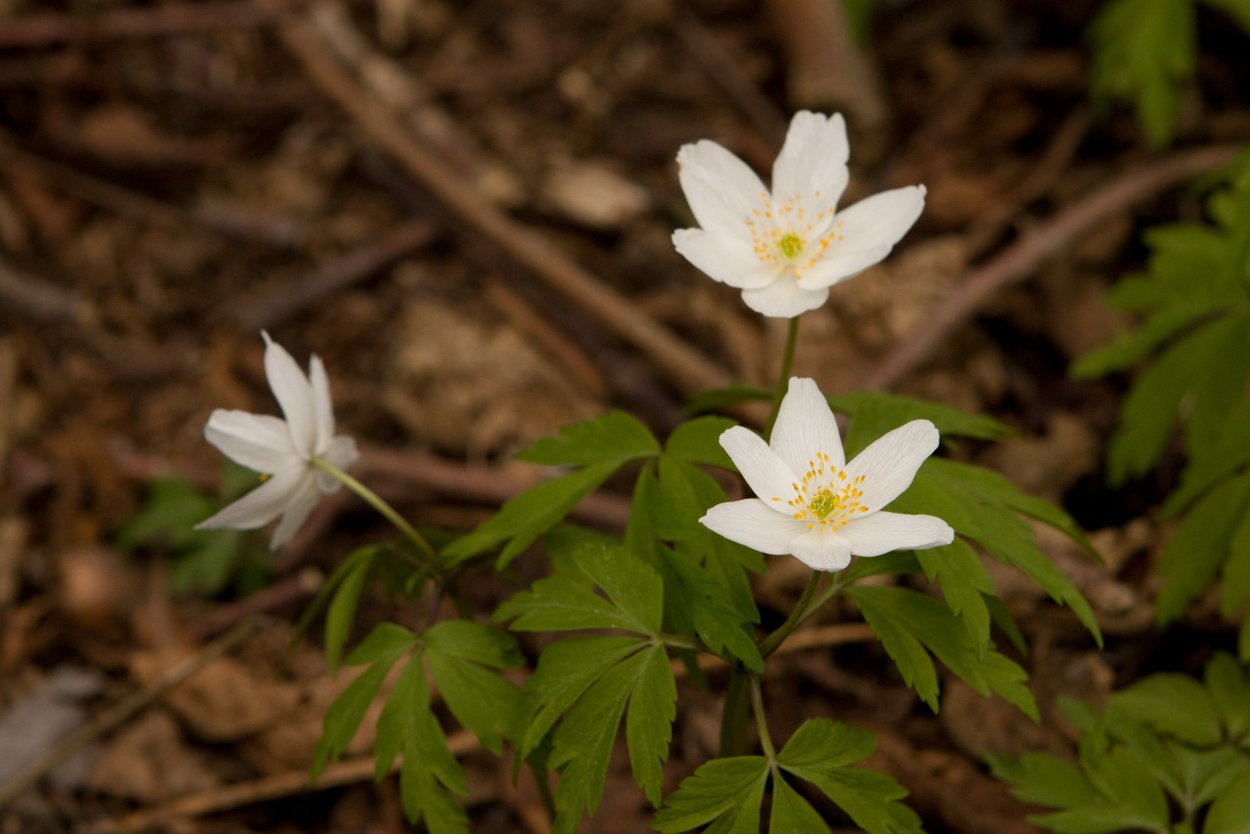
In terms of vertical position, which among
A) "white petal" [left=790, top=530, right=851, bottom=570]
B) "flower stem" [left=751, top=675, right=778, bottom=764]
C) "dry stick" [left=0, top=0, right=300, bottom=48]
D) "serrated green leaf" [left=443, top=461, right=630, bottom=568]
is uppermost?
"dry stick" [left=0, top=0, right=300, bottom=48]

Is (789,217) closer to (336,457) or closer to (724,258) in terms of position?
(724,258)

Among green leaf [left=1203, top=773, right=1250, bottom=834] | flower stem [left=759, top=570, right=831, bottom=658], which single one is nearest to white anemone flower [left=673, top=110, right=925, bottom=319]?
flower stem [left=759, top=570, right=831, bottom=658]

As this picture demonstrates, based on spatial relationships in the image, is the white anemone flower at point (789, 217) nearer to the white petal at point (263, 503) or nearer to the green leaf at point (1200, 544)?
the white petal at point (263, 503)

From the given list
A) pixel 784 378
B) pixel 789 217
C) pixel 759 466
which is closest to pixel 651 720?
pixel 759 466

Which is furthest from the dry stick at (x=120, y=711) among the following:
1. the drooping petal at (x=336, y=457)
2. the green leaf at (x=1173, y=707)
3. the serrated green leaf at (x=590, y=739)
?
the green leaf at (x=1173, y=707)

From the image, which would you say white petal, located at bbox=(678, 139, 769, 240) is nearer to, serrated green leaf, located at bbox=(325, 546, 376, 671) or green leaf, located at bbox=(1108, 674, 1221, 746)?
serrated green leaf, located at bbox=(325, 546, 376, 671)

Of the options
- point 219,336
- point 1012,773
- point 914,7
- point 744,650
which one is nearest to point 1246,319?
point 1012,773

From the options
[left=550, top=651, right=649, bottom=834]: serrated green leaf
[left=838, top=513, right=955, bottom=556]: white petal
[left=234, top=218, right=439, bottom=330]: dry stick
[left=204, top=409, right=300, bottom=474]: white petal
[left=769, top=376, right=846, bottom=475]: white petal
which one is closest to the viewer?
[left=838, top=513, right=955, bottom=556]: white petal
